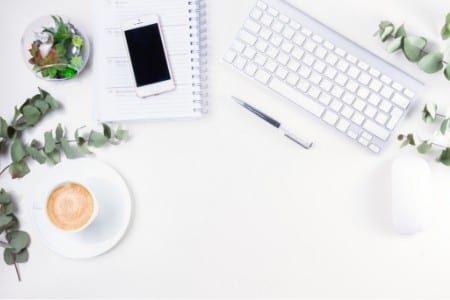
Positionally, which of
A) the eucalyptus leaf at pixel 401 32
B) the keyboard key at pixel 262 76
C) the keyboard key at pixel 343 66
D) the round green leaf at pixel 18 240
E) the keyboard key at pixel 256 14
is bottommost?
the round green leaf at pixel 18 240

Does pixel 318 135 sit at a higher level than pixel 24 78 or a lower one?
higher

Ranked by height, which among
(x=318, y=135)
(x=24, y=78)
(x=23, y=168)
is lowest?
(x=23, y=168)

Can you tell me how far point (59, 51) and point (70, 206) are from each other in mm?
226

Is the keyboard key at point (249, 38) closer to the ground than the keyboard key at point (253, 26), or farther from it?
closer to the ground

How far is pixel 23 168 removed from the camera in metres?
0.74

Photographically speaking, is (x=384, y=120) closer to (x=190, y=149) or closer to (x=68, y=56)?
(x=190, y=149)

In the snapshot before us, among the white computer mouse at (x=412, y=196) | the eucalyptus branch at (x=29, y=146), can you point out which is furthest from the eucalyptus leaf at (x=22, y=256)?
the white computer mouse at (x=412, y=196)

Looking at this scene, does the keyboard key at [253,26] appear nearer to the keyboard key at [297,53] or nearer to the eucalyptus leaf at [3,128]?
the keyboard key at [297,53]

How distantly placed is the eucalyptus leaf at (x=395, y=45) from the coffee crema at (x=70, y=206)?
1.51 ft

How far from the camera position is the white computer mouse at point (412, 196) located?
66 cm

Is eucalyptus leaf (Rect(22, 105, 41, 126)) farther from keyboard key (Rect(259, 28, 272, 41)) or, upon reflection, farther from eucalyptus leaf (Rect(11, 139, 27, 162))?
keyboard key (Rect(259, 28, 272, 41))

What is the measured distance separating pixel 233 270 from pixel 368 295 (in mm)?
191

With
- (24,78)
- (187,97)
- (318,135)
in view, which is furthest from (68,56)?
(318,135)

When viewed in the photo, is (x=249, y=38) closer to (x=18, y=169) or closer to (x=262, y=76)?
(x=262, y=76)
